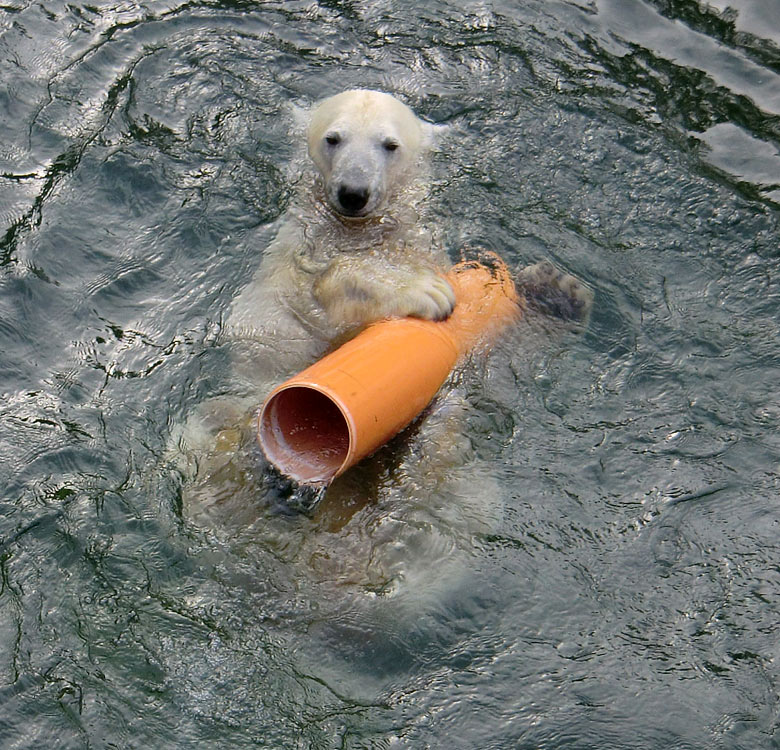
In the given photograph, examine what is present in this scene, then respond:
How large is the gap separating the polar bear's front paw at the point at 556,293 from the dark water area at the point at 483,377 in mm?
114

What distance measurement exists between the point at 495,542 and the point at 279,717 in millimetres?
1099

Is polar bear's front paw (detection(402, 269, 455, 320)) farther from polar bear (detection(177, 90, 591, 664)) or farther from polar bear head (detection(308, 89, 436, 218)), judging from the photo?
polar bear head (detection(308, 89, 436, 218))

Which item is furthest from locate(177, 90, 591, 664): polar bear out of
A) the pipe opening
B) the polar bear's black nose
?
the pipe opening

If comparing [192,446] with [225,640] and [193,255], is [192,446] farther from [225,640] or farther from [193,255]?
[193,255]

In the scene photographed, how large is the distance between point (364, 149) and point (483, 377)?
1336mm

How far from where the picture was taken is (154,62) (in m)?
6.28

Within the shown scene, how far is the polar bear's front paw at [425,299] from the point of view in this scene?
14.2 feet

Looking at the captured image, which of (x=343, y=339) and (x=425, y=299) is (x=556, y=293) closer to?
(x=425, y=299)

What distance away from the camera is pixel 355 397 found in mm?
3643

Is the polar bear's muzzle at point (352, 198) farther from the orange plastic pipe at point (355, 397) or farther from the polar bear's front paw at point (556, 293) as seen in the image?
the polar bear's front paw at point (556, 293)

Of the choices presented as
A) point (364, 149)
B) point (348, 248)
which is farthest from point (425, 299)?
point (364, 149)

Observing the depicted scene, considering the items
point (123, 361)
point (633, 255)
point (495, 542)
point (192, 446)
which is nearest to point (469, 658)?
point (495, 542)

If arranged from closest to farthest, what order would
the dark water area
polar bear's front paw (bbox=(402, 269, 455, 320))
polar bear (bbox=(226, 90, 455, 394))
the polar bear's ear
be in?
1. the dark water area
2. polar bear's front paw (bbox=(402, 269, 455, 320))
3. polar bear (bbox=(226, 90, 455, 394))
4. the polar bear's ear

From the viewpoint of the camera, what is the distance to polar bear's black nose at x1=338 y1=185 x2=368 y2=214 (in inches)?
183
